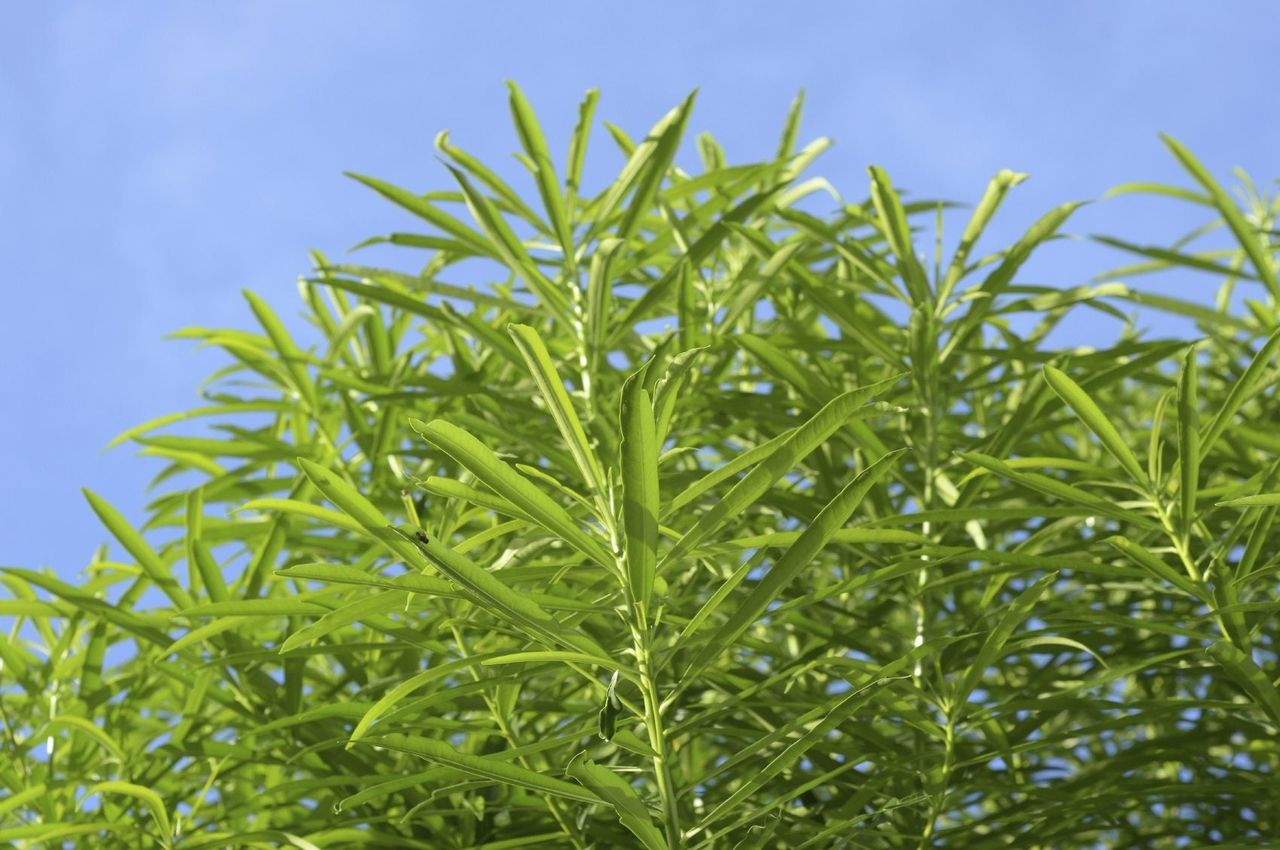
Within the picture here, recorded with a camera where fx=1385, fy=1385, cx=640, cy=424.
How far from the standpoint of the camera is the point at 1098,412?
39.3 inches

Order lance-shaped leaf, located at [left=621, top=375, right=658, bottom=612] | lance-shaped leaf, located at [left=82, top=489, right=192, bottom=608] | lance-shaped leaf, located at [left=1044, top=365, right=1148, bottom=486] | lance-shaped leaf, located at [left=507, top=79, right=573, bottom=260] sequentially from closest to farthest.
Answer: lance-shaped leaf, located at [left=621, top=375, right=658, bottom=612], lance-shaped leaf, located at [left=1044, top=365, right=1148, bottom=486], lance-shaped leaf, located at [left=82, top=489, right=192, bottom=608], lance-shaped leaf, located at [left=507, top=79, right=573, bottom=260]

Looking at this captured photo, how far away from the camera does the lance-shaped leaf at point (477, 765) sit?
836 millimetres

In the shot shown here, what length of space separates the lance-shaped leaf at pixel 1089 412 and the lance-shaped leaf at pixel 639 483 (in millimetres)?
309

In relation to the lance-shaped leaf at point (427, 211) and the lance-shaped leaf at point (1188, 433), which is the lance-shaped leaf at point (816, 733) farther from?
the lance-shaped leaf at point (427, 211)

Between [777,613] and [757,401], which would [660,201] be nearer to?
[757,401]

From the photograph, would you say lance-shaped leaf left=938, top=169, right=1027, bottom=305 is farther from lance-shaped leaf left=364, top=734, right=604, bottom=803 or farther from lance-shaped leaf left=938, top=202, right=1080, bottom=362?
lance-shaped leaf left=364, top=734, right=604, bottom=803

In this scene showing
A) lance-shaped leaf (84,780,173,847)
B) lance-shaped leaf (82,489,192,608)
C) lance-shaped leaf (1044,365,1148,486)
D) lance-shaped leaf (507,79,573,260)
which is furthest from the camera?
lance-shaped leaf (507,79,573,260)

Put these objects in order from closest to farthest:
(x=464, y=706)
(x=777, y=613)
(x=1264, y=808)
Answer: (x=777, y=613) → (x=464, y=706) → (x=1264, y=808)

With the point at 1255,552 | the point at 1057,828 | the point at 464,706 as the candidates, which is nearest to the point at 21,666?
the point at 464,706

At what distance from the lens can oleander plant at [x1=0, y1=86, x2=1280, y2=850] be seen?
35.6 inches

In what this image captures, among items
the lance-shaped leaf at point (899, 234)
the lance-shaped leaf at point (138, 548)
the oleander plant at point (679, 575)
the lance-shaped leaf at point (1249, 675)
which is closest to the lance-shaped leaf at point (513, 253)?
the oleander plant at point (679, 575)

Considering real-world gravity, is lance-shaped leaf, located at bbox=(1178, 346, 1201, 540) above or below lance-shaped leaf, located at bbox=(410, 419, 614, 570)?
below

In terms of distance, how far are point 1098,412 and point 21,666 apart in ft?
3.78

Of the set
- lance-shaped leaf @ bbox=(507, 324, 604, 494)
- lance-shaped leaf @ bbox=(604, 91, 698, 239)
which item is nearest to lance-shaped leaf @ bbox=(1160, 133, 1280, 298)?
lance-shaped leaf @ bbox=(604, 91, 698, 239)
